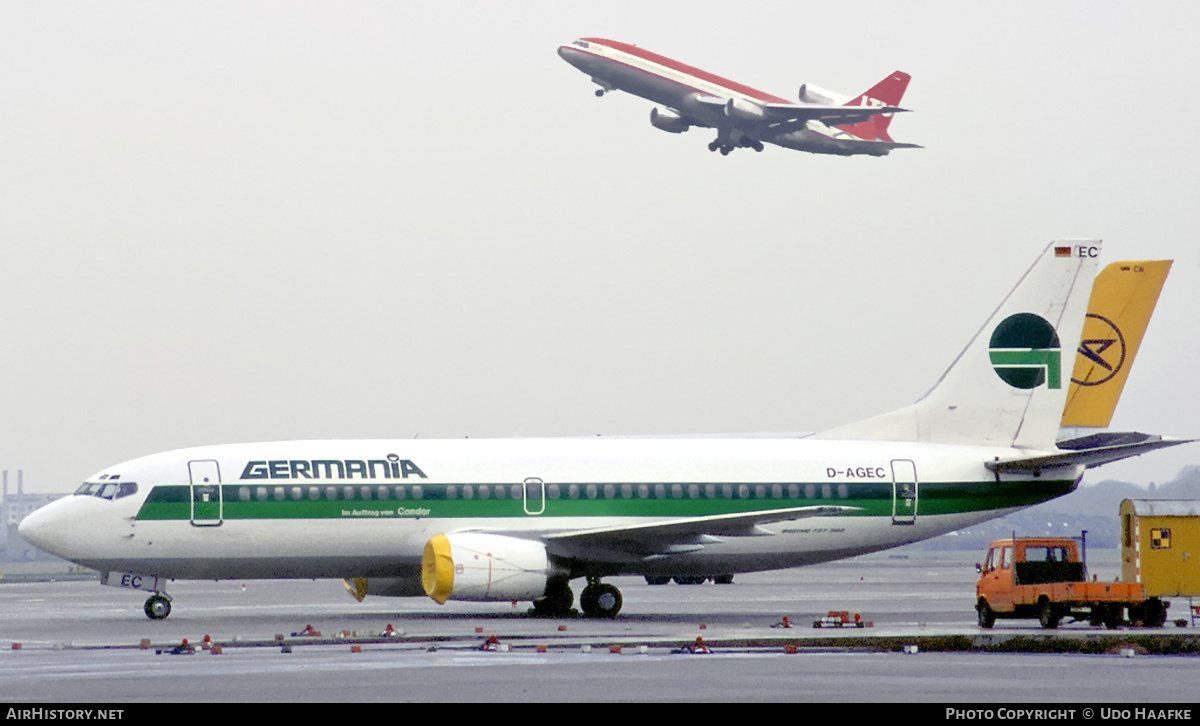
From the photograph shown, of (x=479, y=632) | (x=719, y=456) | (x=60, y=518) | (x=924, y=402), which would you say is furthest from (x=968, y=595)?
(x=60, y=518)

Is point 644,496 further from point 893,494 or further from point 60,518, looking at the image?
point 60,518

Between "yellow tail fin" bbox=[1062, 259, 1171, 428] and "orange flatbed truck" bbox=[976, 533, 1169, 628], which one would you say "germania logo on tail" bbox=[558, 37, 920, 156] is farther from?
"orange flatbed truck" bbox=[976, 533, 1169, 628]

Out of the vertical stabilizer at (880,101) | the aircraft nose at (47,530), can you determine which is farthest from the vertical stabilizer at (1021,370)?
the vertical stabilizer at (880,101)

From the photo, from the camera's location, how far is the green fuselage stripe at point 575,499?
114 ft

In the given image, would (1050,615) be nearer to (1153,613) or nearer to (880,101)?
(1153,613)

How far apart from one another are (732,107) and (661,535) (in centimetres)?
4998

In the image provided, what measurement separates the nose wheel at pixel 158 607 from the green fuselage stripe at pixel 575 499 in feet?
6.52

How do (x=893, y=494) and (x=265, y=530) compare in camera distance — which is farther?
(x=893, y=494)

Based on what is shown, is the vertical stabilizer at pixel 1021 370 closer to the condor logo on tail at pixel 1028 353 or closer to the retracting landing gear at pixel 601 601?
the condor logo on tail at pixel 1028 353

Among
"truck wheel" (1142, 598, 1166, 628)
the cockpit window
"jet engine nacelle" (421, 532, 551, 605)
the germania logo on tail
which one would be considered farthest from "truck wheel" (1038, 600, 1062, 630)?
the germania logo on tail

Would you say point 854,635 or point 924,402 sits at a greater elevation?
point 924,402

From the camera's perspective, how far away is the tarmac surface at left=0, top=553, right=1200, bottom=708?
17547 mm

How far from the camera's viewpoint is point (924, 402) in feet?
129
